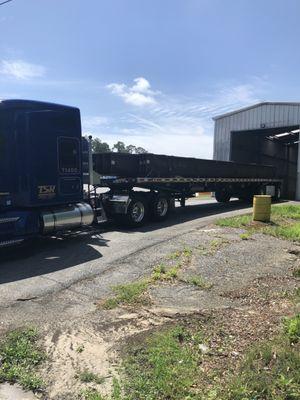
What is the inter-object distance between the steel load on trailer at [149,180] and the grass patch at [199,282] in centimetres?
630

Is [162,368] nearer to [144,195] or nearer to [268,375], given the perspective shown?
[268,375]

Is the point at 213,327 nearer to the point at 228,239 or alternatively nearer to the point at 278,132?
the point at 228,239

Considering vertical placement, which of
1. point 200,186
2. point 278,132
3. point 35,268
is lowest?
point 35,268

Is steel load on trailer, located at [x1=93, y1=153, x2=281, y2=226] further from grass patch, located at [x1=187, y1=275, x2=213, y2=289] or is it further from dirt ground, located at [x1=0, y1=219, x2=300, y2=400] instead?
grass patch, located at [x1=187, y1=275, x2=213, y2=289]

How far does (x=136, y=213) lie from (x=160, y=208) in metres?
1.38

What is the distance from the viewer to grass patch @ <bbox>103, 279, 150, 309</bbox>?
6129 millimetres

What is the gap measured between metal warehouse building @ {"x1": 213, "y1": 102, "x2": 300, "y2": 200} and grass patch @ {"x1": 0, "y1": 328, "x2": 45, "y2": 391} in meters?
24.3

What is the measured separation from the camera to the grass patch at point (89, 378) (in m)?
3.95

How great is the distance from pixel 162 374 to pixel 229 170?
1749 centimetres

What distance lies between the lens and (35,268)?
831cm

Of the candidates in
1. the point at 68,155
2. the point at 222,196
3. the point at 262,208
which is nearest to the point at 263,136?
the point at 222,196

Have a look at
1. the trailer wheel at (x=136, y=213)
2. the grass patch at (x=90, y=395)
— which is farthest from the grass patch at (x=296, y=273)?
the trailer wheel at (x=136, y=213)

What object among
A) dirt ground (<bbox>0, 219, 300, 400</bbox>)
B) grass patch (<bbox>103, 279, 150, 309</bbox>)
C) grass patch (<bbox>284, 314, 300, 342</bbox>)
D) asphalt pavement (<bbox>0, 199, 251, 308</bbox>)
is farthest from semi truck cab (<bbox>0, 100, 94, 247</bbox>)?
grass patch (<bbox>284, 314, 300, 342</bbox>)

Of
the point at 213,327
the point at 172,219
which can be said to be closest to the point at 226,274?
the point at 213,327
